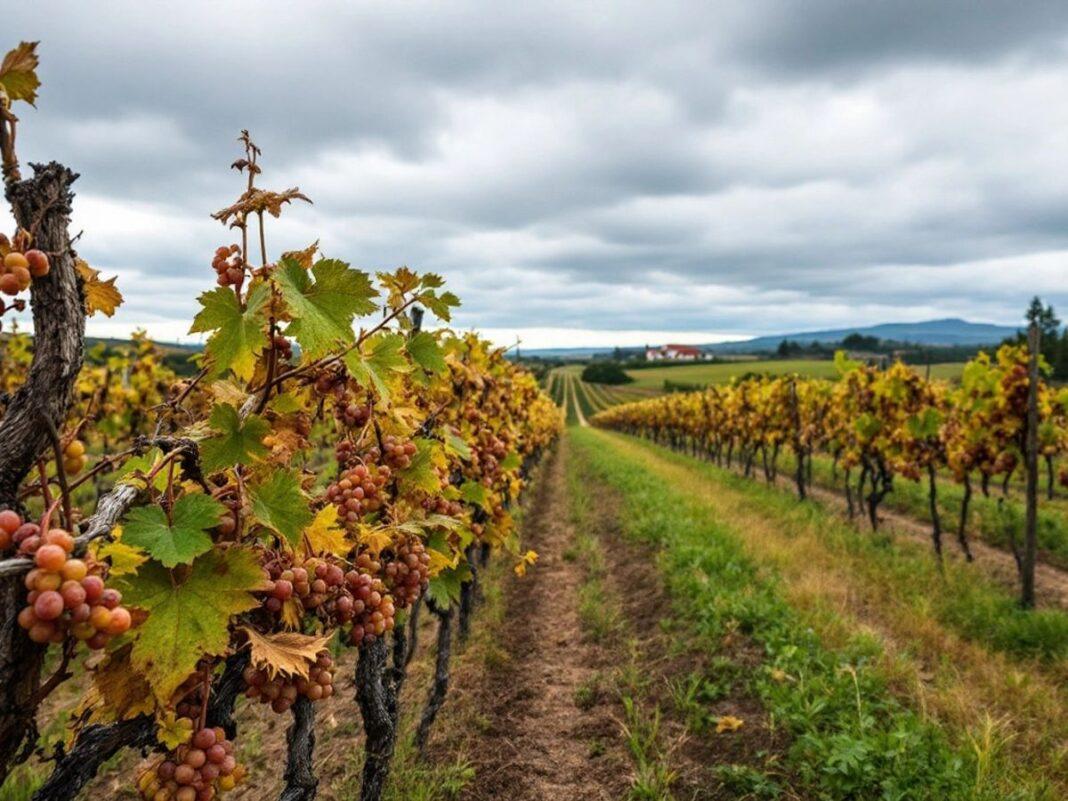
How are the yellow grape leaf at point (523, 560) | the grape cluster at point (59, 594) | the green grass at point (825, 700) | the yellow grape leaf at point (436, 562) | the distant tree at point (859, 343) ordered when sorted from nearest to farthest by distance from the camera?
1. the grape cluster at point (59, 594)
2. the yellow grape leaf at point (436, 562)
3. the green grass at point (825, 700)
4. the yellow grape leaf at point (523, 560)
5. the distant tree at point (859, 343)

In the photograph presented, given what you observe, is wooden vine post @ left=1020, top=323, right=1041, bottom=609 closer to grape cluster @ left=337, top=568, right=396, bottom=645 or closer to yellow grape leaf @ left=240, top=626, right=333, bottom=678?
grape cluster @ left=337, top=568, right=396, bottom=645

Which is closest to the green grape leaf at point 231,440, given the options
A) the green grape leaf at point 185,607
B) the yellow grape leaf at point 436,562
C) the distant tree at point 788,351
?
the green grape leaf at point 185,607

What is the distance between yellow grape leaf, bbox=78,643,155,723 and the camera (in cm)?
153

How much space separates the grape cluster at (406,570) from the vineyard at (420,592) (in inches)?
0.7

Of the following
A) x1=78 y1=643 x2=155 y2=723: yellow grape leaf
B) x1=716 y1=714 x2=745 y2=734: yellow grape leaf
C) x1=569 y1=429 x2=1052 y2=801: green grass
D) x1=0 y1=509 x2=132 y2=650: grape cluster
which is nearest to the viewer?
x1=0 y1=509 x2=132 y2=650: grape cluster

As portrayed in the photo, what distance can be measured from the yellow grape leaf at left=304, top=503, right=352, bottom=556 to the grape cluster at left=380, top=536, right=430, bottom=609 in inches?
23.5

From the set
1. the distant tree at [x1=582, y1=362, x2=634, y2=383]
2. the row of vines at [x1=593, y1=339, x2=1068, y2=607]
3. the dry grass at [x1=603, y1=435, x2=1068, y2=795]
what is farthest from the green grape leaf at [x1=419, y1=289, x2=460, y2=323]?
the distant tree at [x1=582, y1=362, x2=634, y2=383]

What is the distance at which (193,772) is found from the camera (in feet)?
5.09

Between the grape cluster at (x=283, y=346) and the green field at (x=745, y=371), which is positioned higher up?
the grape cluster at (x=283, y=346)

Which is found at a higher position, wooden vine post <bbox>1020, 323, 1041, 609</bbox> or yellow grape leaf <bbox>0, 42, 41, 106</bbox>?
yellow grape leaf <bbox>0, 42, 41, 106</bbox>

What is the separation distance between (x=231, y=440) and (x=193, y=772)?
85 centimetres

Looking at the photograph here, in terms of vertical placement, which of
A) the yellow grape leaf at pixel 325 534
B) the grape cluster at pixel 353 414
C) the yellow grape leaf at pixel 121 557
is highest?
the grape cluster at pixel 353 414

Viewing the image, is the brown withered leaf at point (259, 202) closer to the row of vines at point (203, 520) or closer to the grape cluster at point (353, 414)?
the row of vines at point (203, 520)

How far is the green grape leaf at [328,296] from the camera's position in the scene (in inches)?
70.2
